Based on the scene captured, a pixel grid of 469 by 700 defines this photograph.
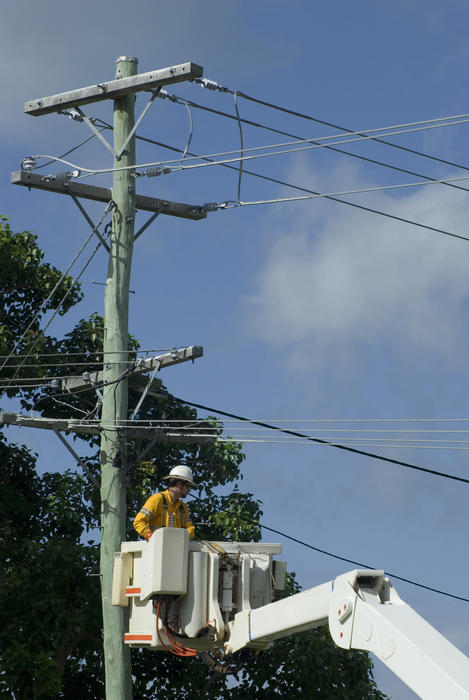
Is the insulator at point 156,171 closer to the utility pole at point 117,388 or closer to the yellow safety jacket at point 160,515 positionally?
the utility pole at point 117,388

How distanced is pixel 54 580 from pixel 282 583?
26.5 feet

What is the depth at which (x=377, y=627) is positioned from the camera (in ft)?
30.9

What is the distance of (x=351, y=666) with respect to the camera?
2017 cm

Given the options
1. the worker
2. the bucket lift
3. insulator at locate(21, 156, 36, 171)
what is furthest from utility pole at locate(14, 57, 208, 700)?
the bucket lift

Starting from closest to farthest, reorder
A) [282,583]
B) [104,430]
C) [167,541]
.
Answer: [167,541] < [282,583] < [104,430]

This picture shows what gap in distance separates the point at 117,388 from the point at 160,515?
3.21 meters

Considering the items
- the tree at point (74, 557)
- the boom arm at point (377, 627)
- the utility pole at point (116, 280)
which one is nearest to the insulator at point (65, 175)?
the utility pole at point (116, 280)

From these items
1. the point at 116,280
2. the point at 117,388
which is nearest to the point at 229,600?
the point at 117,388

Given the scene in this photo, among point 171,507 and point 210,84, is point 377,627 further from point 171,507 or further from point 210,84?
point 210,84

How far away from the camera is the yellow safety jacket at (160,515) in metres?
12.4

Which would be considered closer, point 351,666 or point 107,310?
point 107,310

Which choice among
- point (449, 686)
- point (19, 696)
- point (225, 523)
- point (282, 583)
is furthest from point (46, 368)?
point (449, 686)

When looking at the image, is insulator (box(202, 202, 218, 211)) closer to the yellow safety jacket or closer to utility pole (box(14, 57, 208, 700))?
utility pole (box(14, 57, 208, 700))

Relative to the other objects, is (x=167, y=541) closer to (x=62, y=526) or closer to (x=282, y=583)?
(x=282, y=583)
